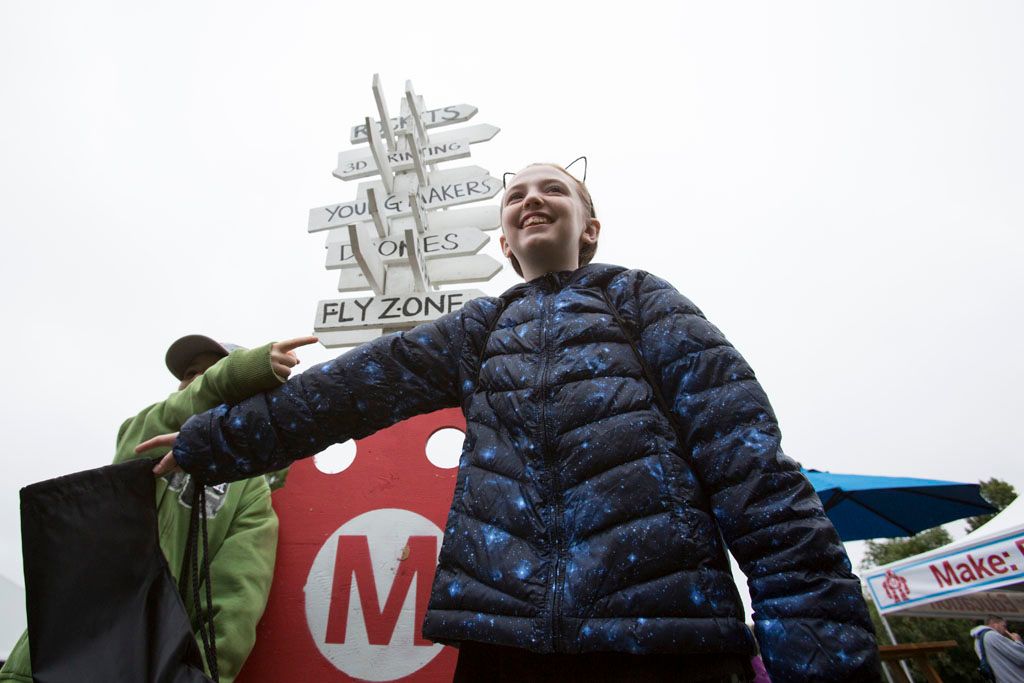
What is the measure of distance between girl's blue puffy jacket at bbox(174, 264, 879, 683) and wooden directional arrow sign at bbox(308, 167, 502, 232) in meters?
2.58

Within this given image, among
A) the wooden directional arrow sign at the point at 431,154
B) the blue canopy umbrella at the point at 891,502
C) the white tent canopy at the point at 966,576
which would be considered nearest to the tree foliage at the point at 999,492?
the white tent canopy at the point at 966,576

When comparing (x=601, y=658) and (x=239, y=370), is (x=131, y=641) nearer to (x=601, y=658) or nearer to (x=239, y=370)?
(x=239, y=370)

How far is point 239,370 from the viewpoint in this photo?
1334mm

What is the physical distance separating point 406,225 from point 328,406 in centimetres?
284

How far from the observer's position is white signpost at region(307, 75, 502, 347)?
3.11 metres

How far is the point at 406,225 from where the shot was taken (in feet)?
12.9

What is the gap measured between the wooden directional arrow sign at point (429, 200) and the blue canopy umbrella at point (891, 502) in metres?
3.69

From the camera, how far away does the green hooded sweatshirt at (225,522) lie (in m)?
1.35

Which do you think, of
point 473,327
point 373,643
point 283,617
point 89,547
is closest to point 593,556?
point 473,327

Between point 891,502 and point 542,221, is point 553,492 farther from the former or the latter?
point 891,502

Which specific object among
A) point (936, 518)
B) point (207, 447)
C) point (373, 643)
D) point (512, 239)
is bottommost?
point (936, 518)

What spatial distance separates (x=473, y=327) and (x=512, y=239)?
347 mm

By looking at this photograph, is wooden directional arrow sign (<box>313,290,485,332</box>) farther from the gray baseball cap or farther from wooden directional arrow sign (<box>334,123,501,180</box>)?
wooden directional arrow sign (<box>334,123,501,180</box>)

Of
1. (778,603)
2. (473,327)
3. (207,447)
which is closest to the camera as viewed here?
(778,603)
